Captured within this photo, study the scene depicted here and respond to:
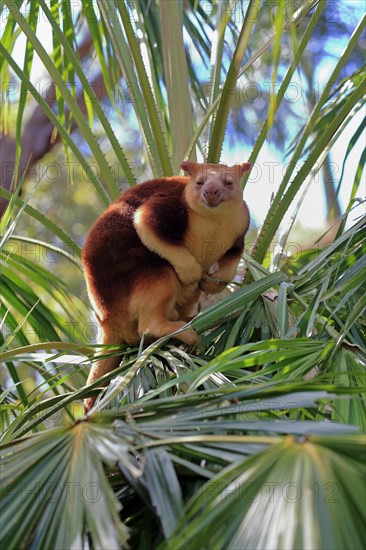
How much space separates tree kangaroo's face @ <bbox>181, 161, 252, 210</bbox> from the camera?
12.4 ft

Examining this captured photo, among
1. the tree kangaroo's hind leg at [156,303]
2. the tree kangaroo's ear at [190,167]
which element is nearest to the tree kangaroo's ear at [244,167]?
the tree kangaroo's ear at [190,167]

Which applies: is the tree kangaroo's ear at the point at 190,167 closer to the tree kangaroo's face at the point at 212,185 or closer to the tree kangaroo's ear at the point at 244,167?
the tree kangaroo's face at the point at 212,185

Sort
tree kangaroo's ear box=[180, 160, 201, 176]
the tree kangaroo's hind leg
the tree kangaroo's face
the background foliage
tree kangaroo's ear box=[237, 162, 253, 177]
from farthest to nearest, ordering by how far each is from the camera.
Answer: tree kangaroo's ear box=[237, 162, 253, 177] → tree kangaroo's ear box=[180, 160, 201, 176] → the tree kangaroo's face → the tree kangaroo's hind leg → the background foliage

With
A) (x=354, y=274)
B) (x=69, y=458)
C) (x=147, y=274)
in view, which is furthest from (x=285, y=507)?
(x=147, y=274)

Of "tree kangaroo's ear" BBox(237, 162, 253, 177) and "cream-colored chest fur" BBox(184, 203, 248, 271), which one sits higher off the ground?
"tree kangaroo's ear" BBox(237, 162, 253, 177)

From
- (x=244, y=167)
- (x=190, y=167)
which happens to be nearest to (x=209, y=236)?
(x=190, y=167)

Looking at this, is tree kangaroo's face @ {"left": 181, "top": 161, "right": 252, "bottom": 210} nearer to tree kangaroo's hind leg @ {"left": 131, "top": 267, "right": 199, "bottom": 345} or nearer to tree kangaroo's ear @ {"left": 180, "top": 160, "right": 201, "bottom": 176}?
tree kangaroo's ear @ {"left": 180, "top": 160, "right": 201, "bottom": 176}

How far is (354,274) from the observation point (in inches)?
101

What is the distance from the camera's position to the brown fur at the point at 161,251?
367 centimetres

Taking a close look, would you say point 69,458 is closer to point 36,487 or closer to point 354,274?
point 36,487

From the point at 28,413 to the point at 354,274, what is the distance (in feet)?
4.09

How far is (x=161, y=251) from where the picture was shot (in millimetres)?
3691

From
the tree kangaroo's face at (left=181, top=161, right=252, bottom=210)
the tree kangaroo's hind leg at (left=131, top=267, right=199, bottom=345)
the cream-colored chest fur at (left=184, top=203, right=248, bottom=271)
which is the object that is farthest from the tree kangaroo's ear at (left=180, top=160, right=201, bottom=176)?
the tree kangaroo's hind leg at (left=131, top=267, right=199, bottom=345)

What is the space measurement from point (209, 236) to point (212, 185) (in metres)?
0.24
